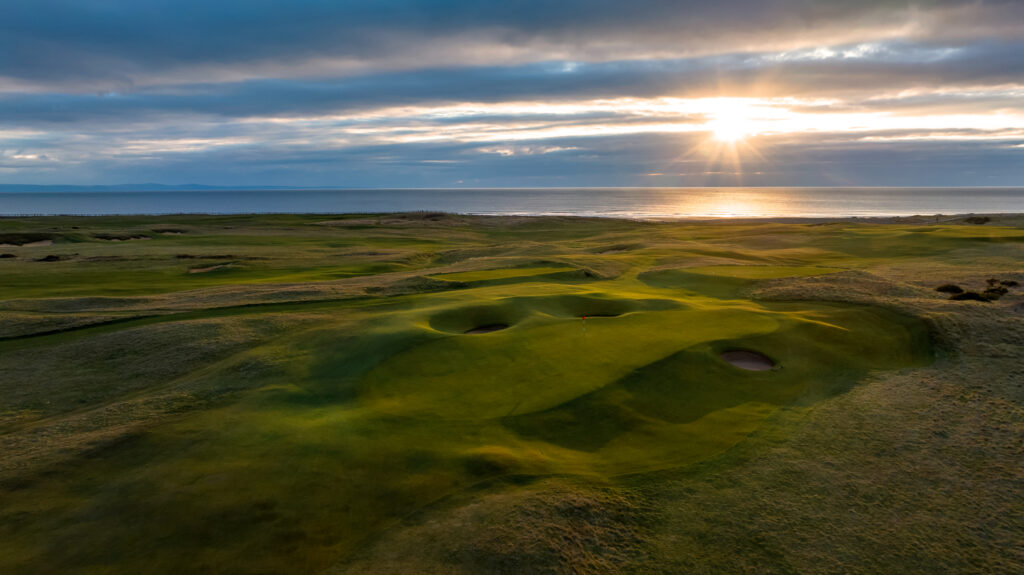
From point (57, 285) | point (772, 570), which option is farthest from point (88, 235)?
point (772, 570)

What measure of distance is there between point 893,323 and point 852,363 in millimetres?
4821

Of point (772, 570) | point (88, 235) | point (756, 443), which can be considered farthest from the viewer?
point (88, 235)

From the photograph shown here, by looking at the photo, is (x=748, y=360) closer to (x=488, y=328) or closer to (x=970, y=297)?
(x=488, y=328)

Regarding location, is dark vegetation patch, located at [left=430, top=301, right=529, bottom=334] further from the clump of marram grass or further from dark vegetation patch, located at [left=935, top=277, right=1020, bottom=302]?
the clump of marram grass

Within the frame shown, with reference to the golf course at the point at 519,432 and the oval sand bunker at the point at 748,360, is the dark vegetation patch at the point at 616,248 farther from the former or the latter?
the oval sand bunker at the point at 748,360

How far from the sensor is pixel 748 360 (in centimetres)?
1653

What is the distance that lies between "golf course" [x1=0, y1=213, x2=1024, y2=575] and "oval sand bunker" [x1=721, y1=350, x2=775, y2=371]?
13cm

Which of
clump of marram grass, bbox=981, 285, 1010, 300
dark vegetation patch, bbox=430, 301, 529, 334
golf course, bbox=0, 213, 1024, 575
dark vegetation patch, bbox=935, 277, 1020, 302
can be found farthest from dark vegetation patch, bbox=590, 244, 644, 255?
dark vegetation patch, bbox=430, 301, 529, 334

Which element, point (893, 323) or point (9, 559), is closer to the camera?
point (9, 559)

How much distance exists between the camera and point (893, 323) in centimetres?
1919

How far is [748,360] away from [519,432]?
8.64 meters

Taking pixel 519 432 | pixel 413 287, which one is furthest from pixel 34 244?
pixel 519 432

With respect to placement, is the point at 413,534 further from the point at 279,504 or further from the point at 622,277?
the point at 622,277

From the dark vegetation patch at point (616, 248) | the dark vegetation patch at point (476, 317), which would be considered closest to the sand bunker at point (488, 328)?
the dark vegetation patch at point (476, 317)
